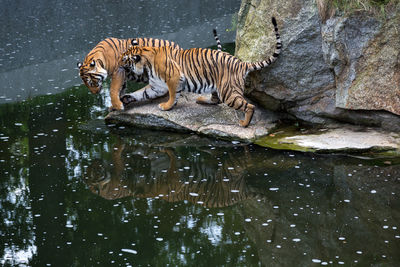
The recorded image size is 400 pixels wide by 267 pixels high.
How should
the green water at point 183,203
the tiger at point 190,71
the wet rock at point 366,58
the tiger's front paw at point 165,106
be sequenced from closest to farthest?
the green water at point 183,203, the wet rock at point 366,58, the tiger at point 190,71, the tiger's front paw at point 165,106

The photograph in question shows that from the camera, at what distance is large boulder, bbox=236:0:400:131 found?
236 inches

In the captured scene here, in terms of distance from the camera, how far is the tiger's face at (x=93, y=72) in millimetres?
6746

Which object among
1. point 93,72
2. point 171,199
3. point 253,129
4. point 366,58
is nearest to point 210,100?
point 253,129

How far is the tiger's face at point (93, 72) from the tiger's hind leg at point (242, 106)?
1.47 metres

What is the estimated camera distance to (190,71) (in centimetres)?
683

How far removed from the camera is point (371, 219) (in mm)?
4633

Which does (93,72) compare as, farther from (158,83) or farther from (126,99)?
(158,83)

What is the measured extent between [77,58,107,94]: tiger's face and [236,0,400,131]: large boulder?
5.10 feet

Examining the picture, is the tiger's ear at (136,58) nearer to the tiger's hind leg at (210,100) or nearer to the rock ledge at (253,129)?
the rock ledge at (253,129)

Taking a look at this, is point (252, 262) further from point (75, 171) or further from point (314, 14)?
point (314, 14)

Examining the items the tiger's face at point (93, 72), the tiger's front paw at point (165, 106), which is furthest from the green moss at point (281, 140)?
the tiger's face at point (93, 72)

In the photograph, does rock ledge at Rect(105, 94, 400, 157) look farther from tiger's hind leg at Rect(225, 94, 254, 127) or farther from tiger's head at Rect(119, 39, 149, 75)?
tiger's head at Rect(119, 39, 149, 75)

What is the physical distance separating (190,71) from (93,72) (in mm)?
1076

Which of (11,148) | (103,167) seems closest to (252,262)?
(103,167)
